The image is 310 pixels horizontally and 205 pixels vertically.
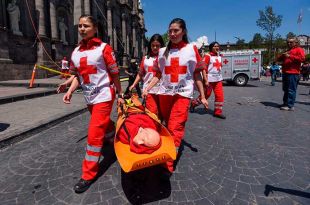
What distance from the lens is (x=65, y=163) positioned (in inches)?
137

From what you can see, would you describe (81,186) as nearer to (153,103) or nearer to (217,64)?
(153,103)

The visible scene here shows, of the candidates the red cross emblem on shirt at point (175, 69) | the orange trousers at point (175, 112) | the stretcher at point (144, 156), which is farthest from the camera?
the red cross emblem on shirt at point (175, 69)

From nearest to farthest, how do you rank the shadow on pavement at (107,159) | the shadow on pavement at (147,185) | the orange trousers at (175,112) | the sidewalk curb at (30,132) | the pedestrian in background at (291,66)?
the shadow on pavement at (147,185) < the orange trousers at (175,112) < the shadow on pavement at (107,159) < the sidewalk curb at (30,132) < the pedestrian in background at (291,66)

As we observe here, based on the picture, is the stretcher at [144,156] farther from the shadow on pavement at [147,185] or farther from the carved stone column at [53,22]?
the carved stone column at [53,22]

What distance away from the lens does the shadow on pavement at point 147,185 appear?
2.60 metres

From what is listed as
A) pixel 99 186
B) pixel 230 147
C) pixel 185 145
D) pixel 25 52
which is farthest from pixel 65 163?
pixel 25 52

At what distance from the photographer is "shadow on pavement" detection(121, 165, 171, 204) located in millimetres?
2599

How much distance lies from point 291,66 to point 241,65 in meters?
10.5

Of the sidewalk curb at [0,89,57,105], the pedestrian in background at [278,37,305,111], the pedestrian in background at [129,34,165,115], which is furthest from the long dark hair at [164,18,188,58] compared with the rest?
the sidewalk curb at [0,89,57,105]

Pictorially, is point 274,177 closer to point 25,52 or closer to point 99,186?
point 99,186

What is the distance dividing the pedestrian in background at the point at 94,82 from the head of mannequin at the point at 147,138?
616 millimetres

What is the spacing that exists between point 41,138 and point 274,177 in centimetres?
419

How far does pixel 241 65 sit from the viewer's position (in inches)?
676

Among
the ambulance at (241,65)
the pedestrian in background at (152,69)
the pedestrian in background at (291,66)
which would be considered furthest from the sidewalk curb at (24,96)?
the ambulance at (241,65)
